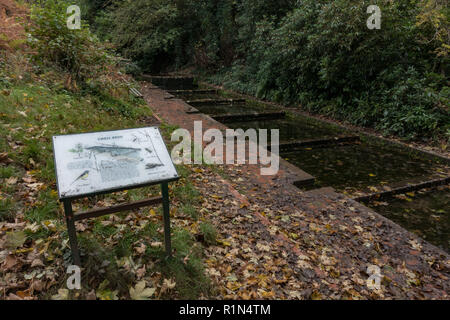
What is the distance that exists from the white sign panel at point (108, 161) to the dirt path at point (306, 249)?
1181mm

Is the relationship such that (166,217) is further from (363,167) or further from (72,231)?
(363,167)

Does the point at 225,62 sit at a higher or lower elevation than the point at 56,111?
higher

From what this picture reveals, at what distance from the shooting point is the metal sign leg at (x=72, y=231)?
2.24m

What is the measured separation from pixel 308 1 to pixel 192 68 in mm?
11023

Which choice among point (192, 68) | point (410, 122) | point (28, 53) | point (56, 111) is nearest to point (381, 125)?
point (410, 122)

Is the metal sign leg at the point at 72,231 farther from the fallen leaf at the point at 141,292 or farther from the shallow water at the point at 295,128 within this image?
the shallow water at the point at 295,128

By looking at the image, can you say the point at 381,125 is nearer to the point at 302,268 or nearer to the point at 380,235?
the point at 380,235

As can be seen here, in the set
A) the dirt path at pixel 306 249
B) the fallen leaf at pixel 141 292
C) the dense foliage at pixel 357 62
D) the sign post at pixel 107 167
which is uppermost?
the dense foliage at pixel 357 62

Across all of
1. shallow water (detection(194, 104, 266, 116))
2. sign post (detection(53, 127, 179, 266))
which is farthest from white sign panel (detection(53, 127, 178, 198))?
shallow water (detection(194, 104, 266, 116))

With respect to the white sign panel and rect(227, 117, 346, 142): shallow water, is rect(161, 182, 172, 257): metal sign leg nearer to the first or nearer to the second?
the white sign panel

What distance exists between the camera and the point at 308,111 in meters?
9.98

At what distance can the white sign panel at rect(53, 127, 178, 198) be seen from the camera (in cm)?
220
